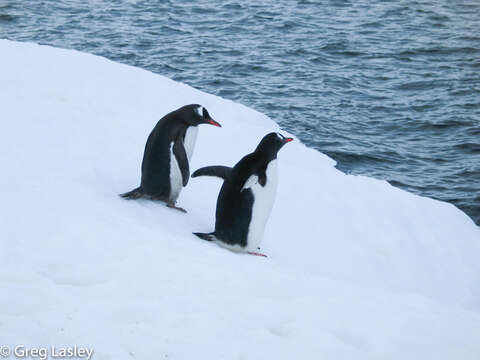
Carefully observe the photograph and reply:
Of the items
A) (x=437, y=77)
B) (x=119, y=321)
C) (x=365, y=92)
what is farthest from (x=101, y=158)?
(x=437, y=77)

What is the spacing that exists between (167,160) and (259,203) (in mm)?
793

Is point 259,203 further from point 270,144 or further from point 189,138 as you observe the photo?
point 189,138

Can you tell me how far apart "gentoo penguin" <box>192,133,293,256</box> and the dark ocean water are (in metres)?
4.07

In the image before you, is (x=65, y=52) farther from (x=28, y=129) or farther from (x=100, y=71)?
(x=28, y=129)

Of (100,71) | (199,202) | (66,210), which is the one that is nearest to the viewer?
(66,210)

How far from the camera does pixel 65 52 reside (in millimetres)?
8891

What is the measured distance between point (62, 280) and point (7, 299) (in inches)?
13.9

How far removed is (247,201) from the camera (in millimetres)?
5070

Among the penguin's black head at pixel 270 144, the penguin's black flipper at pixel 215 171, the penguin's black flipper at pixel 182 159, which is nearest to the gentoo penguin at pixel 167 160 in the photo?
the penguin's black flipper at pixel 182 159

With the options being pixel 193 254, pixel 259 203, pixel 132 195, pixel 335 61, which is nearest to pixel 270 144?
pixel 259 203

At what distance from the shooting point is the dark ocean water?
10023 mm

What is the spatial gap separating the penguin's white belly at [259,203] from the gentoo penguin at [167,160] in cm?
59

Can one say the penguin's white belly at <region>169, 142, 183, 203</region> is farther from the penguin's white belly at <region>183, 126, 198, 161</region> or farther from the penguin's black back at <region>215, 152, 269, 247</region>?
the penguin's black back at <region>215, 152, 269, 247</region>

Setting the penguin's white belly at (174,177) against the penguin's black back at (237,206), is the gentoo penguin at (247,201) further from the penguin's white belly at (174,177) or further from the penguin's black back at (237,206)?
the penguin's white belly at (174,177)
